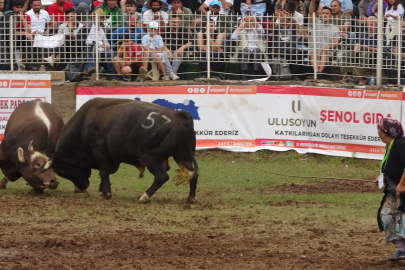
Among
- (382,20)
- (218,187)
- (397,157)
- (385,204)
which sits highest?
(382,20)

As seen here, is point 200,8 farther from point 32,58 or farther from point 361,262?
point 361,262

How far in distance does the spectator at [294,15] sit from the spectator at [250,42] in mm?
557

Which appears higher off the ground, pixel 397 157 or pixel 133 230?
pixel 397 157

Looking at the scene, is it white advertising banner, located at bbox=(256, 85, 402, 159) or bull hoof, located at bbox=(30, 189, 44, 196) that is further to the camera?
white advertising banner, located at bbox=(256, 85, 402, 159)

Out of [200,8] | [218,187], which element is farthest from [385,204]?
[200,8]

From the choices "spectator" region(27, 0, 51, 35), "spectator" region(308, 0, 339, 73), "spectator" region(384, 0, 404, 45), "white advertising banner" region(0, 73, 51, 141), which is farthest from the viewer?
"spectator" region(27, 0, 51, 35)

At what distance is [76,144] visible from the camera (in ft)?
36.6

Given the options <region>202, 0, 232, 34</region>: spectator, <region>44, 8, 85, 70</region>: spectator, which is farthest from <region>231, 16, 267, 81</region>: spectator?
<region>44, 8, 85, 70</region>: spectator

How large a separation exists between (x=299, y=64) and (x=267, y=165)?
8.35 feet

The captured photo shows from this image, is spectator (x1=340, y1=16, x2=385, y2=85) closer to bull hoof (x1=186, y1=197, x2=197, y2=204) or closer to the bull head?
bull hoof (x1=186, y1=197, x2=197, y2=204)

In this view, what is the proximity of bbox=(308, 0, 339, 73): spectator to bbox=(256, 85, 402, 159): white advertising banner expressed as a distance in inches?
39.2

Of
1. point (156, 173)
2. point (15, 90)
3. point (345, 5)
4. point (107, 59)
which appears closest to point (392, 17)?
point (345, 5)

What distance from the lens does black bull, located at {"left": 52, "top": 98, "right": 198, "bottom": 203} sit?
1030cm

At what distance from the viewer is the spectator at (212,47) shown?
15.0 meters
